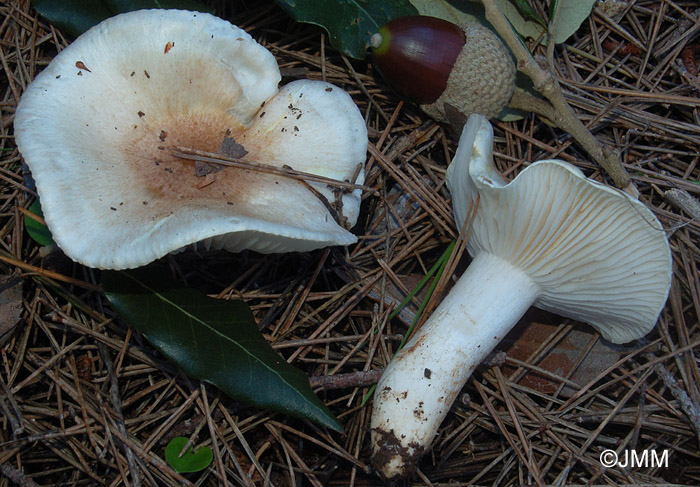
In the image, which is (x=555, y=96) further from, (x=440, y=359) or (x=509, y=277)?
(x=440, y=359)

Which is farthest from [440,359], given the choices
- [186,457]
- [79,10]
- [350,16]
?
[79,10]

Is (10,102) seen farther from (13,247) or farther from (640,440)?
(640,440)

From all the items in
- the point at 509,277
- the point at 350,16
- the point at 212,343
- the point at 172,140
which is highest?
the point at 350,16

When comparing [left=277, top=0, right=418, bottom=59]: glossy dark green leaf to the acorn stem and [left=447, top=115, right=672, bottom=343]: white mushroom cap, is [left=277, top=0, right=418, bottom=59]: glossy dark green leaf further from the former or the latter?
[left=447, top=115, right=672, bottom=343]: white mushroom cap

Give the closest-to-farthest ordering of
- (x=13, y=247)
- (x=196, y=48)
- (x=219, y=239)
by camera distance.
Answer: (x=219, y=239) → (x=196, y=48) → (x=13, y=247)

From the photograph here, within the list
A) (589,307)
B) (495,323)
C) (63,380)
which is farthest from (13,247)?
(589,307)
